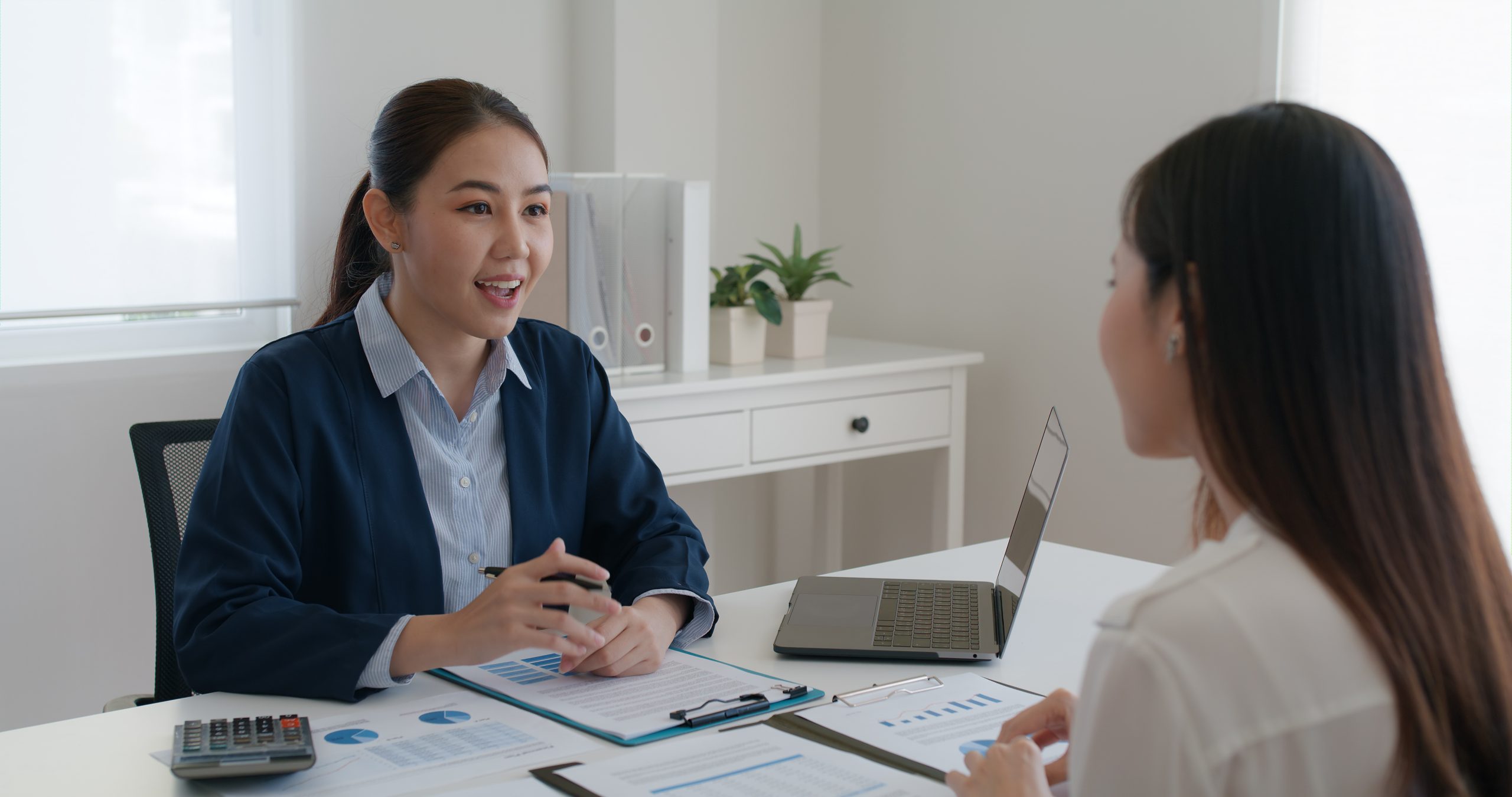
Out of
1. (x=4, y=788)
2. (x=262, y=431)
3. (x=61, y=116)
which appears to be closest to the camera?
(x=4, y=788)

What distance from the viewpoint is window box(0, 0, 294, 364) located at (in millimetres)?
2250

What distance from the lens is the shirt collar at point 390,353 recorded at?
4.66 ft

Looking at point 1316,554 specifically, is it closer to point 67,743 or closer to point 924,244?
point 67,743

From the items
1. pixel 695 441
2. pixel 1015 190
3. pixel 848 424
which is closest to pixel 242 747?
pixel 695 441

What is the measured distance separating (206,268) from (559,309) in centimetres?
70

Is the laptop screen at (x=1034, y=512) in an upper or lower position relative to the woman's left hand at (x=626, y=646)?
upper

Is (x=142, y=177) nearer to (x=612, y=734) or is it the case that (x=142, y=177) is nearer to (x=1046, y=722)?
(x=612, y=734)

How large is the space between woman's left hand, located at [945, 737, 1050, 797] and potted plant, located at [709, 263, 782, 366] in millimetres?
1816

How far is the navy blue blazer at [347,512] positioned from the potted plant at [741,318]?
40.5 inches

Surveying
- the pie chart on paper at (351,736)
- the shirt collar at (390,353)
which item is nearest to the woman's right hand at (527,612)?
the pie chart on paper at (351,736)

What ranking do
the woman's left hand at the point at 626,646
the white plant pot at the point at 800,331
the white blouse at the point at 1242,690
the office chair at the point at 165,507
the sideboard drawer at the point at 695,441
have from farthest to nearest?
the white plant pot at the point at 800,331 < the sideboard drawer at the point at 695,441 < the office chair at the point at 165,507 < the woman's left hand at the point at 626,646 < the white blouse at the point at 1242,690

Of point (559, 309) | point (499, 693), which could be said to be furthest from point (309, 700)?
point (559, 309)

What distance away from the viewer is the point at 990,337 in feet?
9.99

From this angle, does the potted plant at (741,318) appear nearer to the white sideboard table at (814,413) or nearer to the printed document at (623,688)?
the white sideboard table at (814,413)
